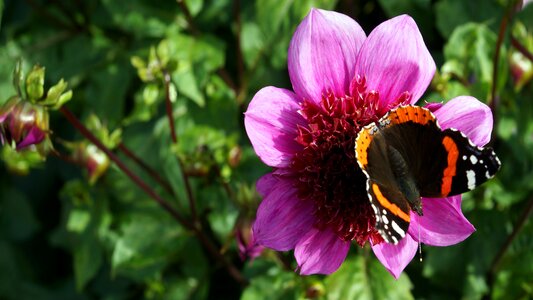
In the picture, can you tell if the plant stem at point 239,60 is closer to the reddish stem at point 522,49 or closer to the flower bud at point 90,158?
the flower bud at point 90,158

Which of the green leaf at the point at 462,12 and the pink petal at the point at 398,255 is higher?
the green leaf at the point at 462,12

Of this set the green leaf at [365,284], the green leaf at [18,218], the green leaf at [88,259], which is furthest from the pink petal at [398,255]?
the green leaf at [18,218]

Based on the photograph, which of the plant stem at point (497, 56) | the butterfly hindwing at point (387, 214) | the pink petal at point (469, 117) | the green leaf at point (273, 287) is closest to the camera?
the butterfly hindwing at point (387, 214)

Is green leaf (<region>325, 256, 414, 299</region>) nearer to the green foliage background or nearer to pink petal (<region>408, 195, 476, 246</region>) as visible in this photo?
the green foliage background

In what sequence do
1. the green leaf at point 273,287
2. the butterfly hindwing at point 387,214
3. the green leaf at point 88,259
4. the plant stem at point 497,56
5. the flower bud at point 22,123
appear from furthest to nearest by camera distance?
1. the green leaf at point 88,259
2. the green leaf at point 273,287
3. the plant stem at point 497,56
4. the flower bud at point 22,123
5. the butterfly hindwing at point 387,214

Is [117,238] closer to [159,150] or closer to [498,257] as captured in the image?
[159,150]

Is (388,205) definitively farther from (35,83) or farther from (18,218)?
(18,218)
